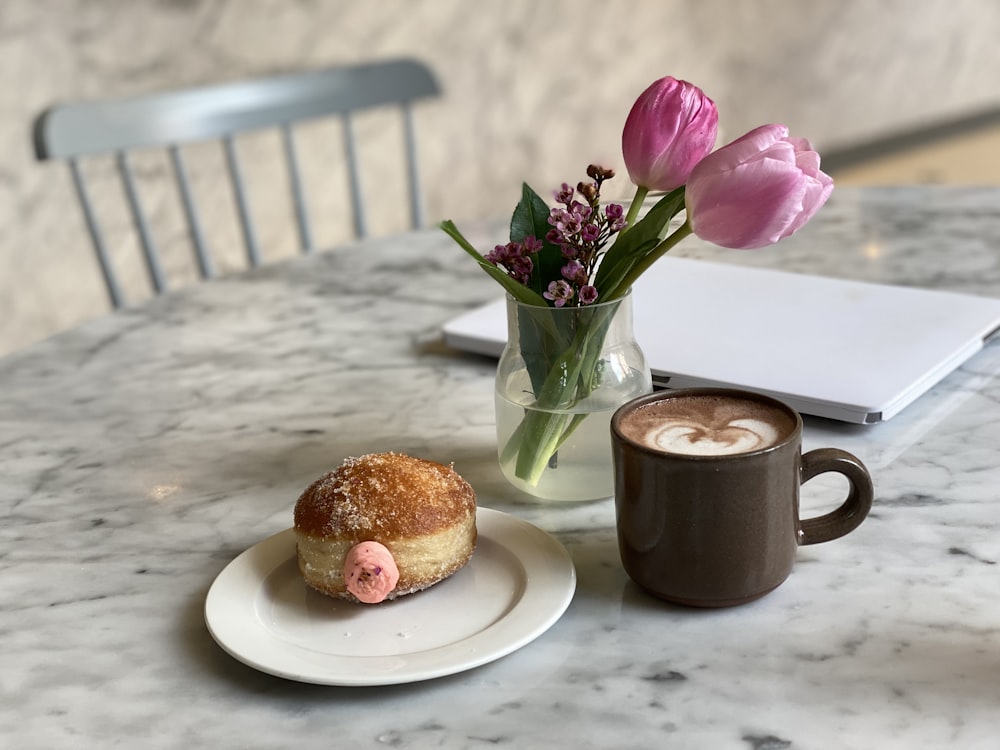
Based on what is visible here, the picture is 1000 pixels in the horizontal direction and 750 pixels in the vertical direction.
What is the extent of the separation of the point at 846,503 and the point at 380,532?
27cm

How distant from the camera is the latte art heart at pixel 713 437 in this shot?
635 millimetres

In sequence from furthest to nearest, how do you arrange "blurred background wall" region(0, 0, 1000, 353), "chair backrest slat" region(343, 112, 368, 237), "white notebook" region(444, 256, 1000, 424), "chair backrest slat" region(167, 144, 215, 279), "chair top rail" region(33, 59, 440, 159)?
"blurred background wall" region(0, 0, 1000, 353) < "chair backrest slat" region(343, 112, 368, 237) < "chair backrest slat" region(167, 144, 215, 279) < "chair top rail" region(33, 59, 440, 159) < "white notebook" region(444, 256, 1000, 424)

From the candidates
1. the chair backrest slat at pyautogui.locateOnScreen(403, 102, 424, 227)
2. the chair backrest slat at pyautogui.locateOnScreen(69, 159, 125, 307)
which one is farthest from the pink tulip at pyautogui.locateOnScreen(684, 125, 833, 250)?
the chair backrest slat at pyautogui.locateOnScreen(403, 102, 424, 227)

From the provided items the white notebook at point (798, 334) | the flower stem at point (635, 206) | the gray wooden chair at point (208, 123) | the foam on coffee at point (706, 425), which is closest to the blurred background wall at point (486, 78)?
the flower stem at point (635, 206)

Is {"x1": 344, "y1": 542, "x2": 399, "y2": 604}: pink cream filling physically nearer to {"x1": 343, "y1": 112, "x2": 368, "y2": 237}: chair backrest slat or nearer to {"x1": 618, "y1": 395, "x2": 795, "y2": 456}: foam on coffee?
{"x1": 618, "y1": 395, "x2": 795, "y2": 456}: foam on coffee

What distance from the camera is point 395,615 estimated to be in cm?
66

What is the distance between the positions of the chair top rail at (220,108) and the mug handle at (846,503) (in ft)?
3.74

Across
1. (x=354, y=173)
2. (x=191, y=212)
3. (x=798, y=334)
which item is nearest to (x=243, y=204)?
(x=191, y=212)

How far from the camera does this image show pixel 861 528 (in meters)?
0.74

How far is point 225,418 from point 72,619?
0.31 m

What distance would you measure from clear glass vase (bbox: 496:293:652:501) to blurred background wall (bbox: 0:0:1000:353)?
108 millimetres

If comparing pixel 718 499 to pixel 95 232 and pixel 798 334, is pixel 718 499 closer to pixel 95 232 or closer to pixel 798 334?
pixel 798 334

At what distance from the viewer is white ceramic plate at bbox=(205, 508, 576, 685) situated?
60 centimetres

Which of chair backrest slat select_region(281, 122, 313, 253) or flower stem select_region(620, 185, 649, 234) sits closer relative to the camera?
flower stem select_region(620, 185, 649, 234)
